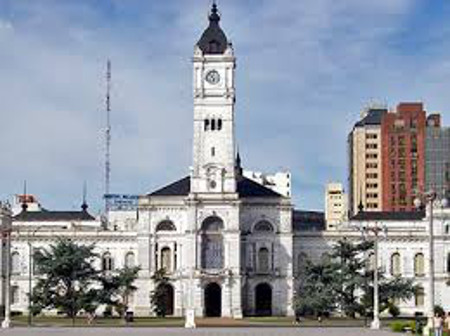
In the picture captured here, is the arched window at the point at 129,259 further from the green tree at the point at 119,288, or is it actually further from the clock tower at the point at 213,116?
the clock tower at the point at 213,116

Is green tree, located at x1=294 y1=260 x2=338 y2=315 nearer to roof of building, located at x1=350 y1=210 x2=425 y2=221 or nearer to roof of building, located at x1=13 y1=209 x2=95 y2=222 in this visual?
roof of building, located at x1=350 y1=210 x2=425 y2=221

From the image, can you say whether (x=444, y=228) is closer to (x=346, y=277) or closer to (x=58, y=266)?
(x=346, y=277)

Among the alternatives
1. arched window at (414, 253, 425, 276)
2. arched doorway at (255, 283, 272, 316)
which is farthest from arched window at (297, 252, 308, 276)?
arched window at (414, 253, 425, 276)

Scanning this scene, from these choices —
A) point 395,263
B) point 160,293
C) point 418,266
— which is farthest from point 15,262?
point 418,266

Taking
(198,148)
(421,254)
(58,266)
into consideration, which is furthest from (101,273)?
(421,254)

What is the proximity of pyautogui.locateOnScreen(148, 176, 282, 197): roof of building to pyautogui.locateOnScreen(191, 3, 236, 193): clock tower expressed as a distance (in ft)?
16.8

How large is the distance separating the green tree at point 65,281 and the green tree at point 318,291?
2246 centimetres

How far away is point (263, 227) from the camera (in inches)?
5851

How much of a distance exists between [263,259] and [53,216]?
3573cm

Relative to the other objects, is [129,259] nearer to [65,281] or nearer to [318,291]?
[65,281]

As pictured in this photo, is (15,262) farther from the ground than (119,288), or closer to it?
farther from the ground

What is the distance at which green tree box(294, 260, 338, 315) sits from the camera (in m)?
128

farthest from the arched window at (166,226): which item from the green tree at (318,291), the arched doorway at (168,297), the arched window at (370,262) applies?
the arched window at (370,262)

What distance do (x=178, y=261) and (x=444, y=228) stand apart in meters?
34.2
